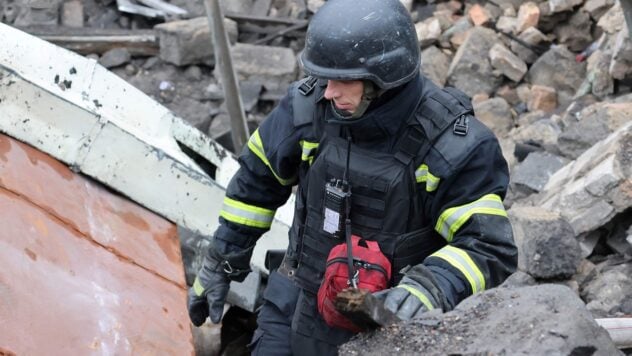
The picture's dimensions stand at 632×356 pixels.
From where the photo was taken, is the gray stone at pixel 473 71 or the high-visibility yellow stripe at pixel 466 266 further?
the gray stone at pixel 473 71

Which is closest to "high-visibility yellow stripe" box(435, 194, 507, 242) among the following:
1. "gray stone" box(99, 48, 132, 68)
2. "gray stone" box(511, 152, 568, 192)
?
"gray stone" box(511, 152, 568, 192)

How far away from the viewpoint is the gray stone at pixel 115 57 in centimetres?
833

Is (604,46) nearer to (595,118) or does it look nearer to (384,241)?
(595,118)

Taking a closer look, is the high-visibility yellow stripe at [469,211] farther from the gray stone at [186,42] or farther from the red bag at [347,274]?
the gray stone at [186,42]

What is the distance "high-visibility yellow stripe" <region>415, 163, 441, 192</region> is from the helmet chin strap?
26cm

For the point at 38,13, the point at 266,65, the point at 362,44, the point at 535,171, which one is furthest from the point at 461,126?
the point at 38,13

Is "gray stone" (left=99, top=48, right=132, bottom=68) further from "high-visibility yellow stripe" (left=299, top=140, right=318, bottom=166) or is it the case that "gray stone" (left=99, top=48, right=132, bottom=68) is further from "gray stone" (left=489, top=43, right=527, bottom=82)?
"high-visibility yellow stripe" (left=299, top=140, right=318, bottom=166)

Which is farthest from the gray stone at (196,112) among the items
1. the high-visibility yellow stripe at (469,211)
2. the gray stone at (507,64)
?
the high-visibility yellow stripe at (469,211)

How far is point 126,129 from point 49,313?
1.50 meters

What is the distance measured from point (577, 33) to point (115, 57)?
3.93 m

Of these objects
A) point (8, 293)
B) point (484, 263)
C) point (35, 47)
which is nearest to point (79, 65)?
point (35, 47)

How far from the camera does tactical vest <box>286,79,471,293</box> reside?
311 centimetres

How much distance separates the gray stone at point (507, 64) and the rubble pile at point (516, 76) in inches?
0.4

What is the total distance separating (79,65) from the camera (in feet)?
15.7
